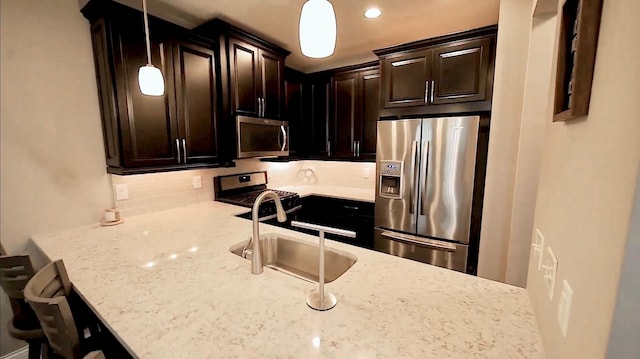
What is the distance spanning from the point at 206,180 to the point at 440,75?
2.40 m

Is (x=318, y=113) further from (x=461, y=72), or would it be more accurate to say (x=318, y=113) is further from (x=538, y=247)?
(x=538, y=247)

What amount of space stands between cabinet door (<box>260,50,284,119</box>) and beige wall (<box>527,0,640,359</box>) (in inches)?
93.6

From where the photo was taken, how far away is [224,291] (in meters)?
0.99

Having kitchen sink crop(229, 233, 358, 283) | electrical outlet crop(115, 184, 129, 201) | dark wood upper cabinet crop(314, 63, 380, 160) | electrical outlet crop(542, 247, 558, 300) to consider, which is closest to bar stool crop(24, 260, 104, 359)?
kitchen sink crop(229, 233, 358, 283)

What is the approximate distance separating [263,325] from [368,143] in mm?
2441

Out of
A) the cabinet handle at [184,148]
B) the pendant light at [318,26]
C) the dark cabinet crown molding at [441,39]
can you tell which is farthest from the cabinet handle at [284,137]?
the pendant light at [318,26]

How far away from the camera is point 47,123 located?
5.44 feet

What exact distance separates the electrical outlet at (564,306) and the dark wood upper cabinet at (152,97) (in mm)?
2240

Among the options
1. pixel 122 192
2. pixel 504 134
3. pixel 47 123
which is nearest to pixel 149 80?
pixel 47 123

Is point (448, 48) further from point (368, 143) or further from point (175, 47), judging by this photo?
point (175, 47)

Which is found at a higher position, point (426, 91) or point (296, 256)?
point (426, 91)

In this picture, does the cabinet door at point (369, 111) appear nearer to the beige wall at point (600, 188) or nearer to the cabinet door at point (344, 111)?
the cabinet door at point (344, 111)

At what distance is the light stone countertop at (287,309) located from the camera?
0.71 meters

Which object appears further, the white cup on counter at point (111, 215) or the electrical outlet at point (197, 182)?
the electrical outlet at point (197, 182)
